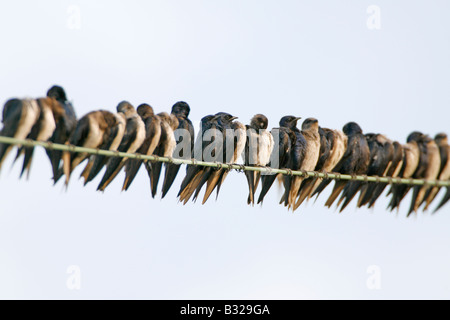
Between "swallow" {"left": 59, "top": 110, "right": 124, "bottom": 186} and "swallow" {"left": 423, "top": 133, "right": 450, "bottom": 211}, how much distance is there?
561 cm

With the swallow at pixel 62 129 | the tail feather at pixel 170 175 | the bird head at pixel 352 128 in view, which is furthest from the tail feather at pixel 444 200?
Answer: the swallow at pixel 62 129

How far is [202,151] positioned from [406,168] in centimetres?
346

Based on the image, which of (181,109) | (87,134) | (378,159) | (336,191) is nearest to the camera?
(87,134)

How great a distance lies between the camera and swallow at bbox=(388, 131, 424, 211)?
14664mm

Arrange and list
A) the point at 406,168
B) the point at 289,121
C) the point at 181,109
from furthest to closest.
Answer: the point at 406,168 → the point at 289,121 → the point at 181,109

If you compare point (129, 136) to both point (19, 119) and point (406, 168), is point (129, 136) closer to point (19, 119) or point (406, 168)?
point (19, 119)

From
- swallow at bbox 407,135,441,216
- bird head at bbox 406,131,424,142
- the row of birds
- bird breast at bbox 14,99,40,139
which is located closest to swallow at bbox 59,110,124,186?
the row of birds

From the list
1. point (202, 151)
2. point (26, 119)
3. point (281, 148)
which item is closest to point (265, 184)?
point (281, 148)

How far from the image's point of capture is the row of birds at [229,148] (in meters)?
11.1

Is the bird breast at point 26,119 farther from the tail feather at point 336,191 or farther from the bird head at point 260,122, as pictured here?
the tail feather at point 336,191

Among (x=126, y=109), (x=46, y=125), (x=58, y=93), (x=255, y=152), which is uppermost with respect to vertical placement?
(x=58, y=93)

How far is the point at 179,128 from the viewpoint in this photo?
43.7 ft

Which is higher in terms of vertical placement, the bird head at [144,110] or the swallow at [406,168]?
the bird head at [144,110]

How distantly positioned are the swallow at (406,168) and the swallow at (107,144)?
4.60m
